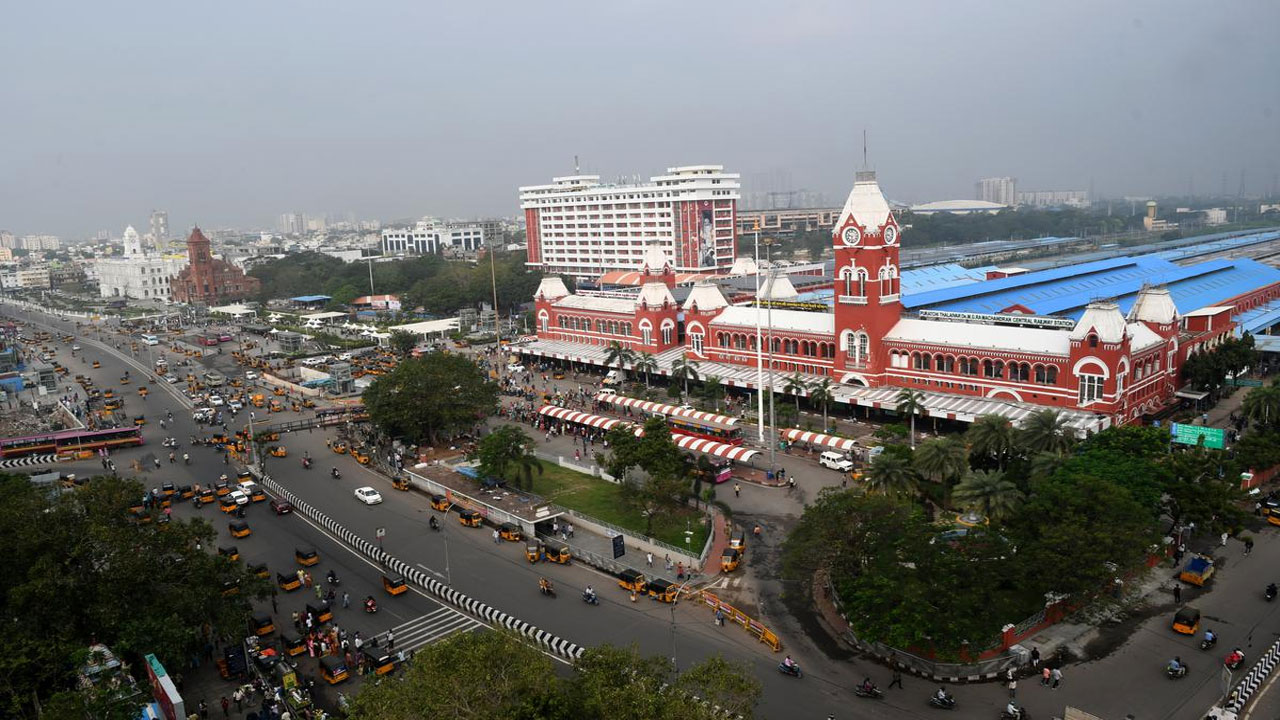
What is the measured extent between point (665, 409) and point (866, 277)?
1701cm

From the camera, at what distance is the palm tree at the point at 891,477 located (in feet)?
126

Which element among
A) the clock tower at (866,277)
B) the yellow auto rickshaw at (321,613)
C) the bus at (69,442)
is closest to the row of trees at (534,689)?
the yellow auto rickshaw at (321,613)

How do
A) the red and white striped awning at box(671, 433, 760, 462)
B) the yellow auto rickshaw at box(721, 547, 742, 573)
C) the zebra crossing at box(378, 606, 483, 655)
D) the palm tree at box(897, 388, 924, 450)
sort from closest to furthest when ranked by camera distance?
the zebra crossing at box(378, 606, 483, 655)
the yellow auto rickshaw at box(721, 547, 742, 573)
the red and white striped awning at box(671, 433, 760, 462)
the palm tree at box(897, 388, 924, 450)

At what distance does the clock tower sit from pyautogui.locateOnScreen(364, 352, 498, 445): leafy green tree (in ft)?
86.6

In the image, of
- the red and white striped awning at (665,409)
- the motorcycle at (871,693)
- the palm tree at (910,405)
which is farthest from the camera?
the red and white striped awning at (665,409)

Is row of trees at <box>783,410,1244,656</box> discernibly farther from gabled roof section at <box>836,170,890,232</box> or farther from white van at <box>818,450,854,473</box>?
gabled roof section at <box>836,170,890,232</box>

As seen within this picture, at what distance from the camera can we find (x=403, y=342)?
9256 cm

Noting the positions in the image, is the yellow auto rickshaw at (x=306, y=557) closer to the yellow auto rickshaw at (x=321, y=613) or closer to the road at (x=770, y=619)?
the road at (x=770, y=619)

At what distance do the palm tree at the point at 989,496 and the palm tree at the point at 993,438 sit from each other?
23.2 ft

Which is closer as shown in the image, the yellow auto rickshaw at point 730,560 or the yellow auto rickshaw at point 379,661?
the yellow auto rickshaw at point 379,661

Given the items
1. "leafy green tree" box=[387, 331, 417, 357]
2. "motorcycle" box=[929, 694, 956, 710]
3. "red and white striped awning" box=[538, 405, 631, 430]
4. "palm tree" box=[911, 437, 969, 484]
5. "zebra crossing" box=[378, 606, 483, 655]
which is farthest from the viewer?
"leafy green tree" box=[387, 331, 417, 357]

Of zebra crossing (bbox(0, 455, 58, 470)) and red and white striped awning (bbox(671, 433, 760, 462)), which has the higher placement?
red and white striped awning (bbox(671, 433, 760, 462))

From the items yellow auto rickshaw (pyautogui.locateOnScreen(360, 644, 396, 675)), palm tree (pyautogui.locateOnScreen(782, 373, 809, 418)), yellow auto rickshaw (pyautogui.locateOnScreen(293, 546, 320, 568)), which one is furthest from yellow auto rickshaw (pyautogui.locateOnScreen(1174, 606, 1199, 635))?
yellow auto rickshaw (pyautogui.locateOnScreen(293, 546, 320, 568))

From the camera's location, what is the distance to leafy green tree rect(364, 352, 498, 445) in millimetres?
55625
